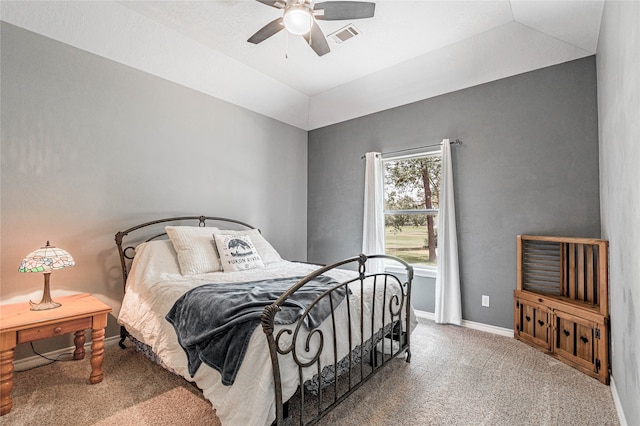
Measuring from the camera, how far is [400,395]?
2043 millimetres

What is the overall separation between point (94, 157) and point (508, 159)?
405cm

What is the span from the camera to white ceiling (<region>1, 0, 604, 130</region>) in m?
2.54

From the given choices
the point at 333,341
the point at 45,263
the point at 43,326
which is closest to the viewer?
the point at 333,341

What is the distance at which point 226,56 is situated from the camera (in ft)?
11.1

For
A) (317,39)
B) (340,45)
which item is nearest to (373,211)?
(340,45)

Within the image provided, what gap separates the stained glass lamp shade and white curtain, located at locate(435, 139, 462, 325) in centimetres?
344

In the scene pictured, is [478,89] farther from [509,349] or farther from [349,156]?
[509,349]

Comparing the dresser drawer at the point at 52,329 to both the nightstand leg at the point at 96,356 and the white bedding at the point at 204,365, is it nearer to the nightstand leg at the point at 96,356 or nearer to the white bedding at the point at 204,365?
the nightstand leg at the point at 96,356

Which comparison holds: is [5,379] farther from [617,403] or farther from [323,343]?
[617,403]

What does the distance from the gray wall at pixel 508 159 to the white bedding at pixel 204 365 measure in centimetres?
129

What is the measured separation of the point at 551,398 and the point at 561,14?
2860 millimetres

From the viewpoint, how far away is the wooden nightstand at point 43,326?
1.82 m

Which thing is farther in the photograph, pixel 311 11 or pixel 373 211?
pixel 373 211

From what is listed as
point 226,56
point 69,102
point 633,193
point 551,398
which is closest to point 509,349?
point 551,398
